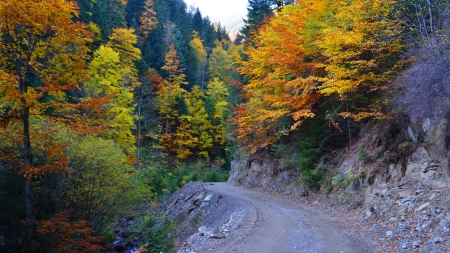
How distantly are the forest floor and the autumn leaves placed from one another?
357cm

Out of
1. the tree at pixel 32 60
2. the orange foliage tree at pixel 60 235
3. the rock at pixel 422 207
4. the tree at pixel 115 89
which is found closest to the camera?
the rock at pixel 422 207

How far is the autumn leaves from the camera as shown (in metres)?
9.72

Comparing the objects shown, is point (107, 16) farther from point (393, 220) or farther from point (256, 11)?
point (393, 220)

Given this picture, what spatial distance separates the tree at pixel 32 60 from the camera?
26.0 ft

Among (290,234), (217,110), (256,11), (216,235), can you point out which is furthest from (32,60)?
(217,110)

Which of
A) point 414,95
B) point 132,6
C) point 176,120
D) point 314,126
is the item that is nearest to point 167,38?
point 132,6

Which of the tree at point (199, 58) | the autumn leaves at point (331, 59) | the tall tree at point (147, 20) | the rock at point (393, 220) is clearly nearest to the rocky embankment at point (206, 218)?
the rock at point (393, 220)

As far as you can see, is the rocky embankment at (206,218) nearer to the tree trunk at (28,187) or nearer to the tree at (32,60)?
the tree trunk at (28,187)

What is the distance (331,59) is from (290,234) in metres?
6.82

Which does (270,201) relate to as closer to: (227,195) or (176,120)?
(227,195)

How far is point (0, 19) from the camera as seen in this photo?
25.7ft

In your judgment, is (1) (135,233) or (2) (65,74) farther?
(1) (135,233)

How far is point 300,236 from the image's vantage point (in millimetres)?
7441

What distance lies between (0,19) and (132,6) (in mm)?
49933
